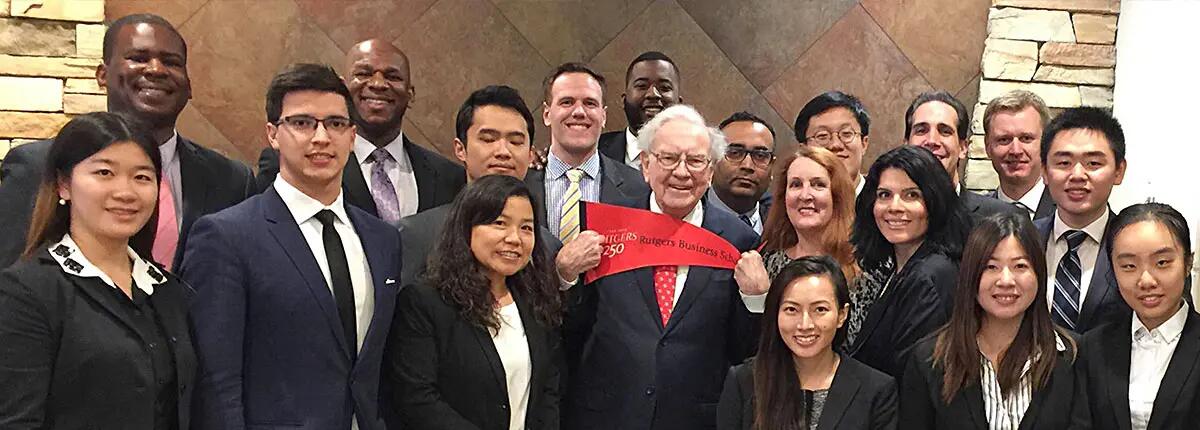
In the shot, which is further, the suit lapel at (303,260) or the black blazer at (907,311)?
the black blazer at (907,311)

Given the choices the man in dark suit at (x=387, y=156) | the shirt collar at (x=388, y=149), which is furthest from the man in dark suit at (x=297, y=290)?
the shirt collar at (x=388, y=149)

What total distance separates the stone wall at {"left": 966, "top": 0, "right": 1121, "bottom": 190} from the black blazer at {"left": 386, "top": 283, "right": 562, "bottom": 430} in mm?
2609

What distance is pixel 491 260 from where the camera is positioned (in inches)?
113

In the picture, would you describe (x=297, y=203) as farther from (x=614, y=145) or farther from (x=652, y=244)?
(x=614, y=145)

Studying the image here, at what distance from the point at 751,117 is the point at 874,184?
1320 millimetres

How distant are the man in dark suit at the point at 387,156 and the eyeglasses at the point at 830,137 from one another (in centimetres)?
119

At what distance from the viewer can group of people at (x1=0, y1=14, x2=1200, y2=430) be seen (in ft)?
7.89

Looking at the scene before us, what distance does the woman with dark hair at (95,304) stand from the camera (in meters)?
2.23

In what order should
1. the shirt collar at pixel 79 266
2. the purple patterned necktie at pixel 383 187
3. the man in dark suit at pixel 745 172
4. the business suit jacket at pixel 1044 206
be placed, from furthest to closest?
the man in dark suit at pixel 745 172 < the business suit jacket at pixel 1044 206 < the purple patterned necktie at pixel 383 187 < the shirt collar at pixel 79 266

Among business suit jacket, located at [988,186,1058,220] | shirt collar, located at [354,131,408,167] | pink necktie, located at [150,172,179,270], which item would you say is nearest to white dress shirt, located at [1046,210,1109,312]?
business suit jacket, located at [988,186,1058,220]

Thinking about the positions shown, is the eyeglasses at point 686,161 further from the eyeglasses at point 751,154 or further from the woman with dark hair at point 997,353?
the eyeglasses at point 751,154

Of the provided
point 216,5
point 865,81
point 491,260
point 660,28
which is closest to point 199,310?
point 491,260

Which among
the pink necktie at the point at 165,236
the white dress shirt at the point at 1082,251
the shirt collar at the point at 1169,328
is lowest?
the shirt collar at the point at 1169,328

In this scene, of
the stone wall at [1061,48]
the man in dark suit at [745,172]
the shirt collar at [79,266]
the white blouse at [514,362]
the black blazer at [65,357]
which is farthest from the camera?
the stone wall at [1061,48]
